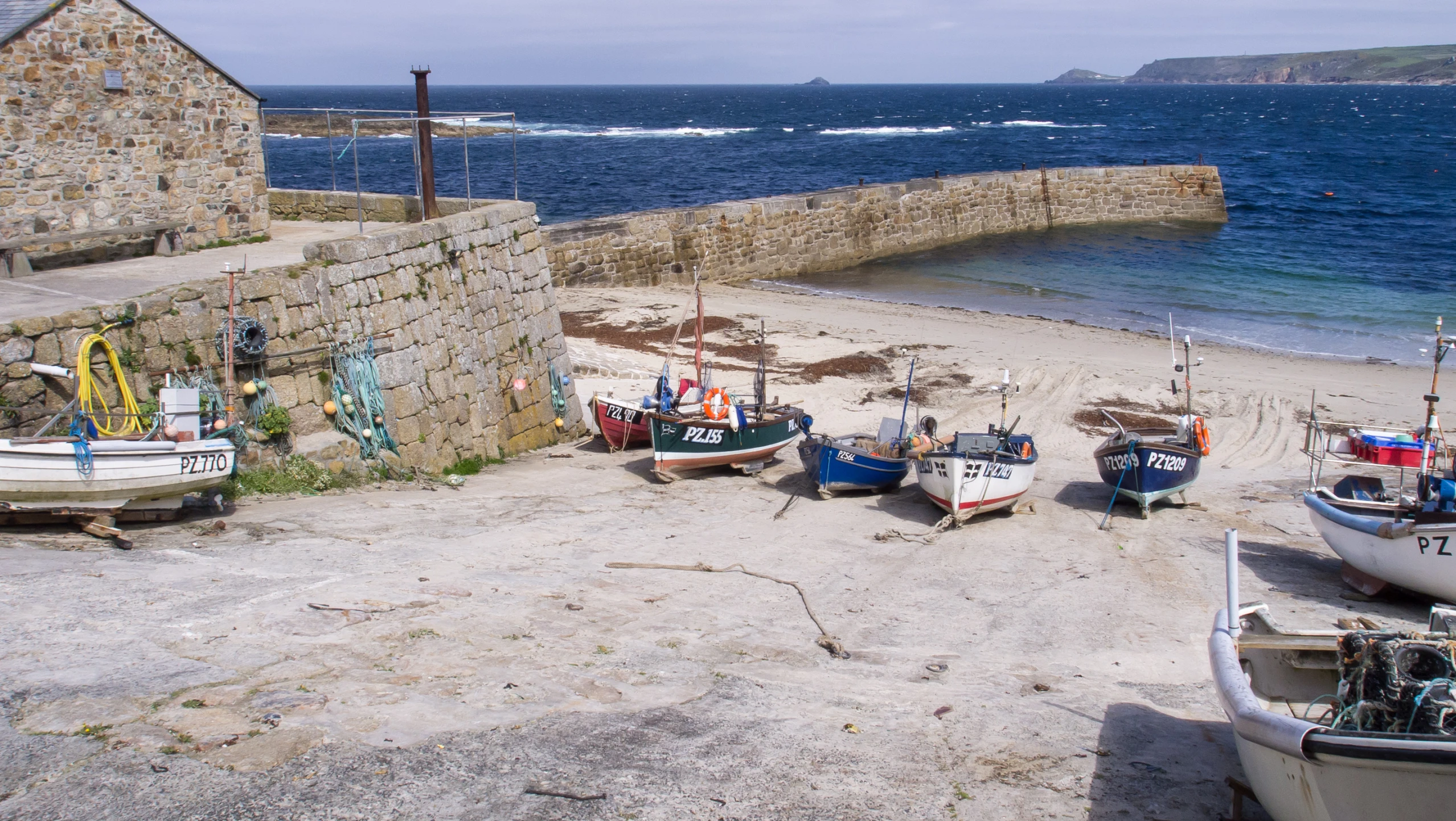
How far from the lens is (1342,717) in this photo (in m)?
5.45

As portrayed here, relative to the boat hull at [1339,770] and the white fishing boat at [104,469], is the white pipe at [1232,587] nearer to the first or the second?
the boat hull at [1339,770]

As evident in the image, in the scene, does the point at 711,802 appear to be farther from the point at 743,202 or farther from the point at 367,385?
the point at 743,202

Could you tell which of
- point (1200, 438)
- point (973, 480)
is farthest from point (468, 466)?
point (1200, 438)

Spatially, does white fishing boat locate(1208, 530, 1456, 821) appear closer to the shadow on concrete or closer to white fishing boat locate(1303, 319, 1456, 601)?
the shadow on concrete

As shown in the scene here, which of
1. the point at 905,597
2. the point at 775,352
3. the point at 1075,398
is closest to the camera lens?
the point at 905,597

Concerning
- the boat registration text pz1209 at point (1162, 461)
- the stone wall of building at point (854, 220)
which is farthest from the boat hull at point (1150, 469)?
the stone wall of building at point (854, 220)

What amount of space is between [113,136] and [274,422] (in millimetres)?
4551

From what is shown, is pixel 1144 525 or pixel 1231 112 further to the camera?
pixel 1231 112

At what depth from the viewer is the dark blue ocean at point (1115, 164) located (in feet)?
84.1

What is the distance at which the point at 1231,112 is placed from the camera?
111375mm

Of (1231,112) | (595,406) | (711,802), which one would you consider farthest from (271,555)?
(1231,112)

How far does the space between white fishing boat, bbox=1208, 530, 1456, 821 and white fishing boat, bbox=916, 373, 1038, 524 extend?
5.38 meters

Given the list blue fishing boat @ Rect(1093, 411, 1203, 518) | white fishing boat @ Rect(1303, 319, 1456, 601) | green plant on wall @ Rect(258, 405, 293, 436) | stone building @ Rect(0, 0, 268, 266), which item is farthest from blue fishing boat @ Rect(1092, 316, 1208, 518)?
stone building @ Rect(0, 0, 268, 266)

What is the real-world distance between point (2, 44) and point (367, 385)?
16.9 feet
